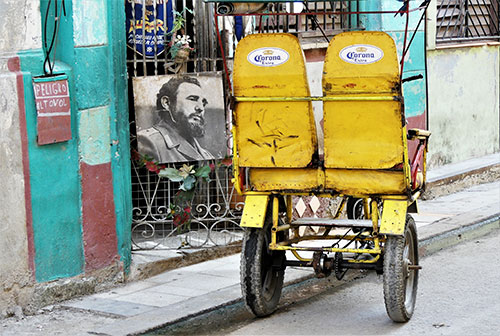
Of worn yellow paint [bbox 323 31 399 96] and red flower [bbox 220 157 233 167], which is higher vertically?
worn yellow paint [bbox 323 31 399 96]

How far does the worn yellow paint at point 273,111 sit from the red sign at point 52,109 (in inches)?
52.7

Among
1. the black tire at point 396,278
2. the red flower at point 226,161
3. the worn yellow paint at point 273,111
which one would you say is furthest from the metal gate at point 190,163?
the black tire at point 396,278

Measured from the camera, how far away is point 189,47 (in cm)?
754

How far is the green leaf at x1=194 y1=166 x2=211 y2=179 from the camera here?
7.58 meters

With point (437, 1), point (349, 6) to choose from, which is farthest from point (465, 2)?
point (349, 6)

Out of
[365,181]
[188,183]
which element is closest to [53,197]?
[188,183]

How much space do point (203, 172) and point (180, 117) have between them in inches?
20.3

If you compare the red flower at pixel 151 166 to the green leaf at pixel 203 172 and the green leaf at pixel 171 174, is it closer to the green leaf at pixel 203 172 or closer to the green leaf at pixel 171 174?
the green leaf at pixel 171 174

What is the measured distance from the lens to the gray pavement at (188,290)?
6059mm

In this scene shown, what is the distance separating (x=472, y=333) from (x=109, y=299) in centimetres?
267

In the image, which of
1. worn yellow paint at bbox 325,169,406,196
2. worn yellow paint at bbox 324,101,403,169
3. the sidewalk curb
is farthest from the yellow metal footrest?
the sidewalk curb

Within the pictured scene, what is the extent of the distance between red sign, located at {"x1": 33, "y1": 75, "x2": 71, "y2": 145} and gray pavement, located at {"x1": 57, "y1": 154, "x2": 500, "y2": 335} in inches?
49.3

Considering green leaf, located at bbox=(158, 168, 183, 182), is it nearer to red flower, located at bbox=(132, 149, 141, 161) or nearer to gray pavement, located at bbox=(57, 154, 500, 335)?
red flower, located at bbox=(132, 149, 141, 161)

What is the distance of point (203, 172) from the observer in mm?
7586
